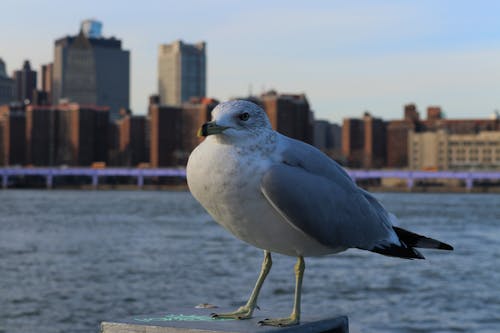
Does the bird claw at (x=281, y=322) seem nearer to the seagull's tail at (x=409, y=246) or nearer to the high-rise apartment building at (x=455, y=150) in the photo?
the seagull's tail at (x=409, y=246)

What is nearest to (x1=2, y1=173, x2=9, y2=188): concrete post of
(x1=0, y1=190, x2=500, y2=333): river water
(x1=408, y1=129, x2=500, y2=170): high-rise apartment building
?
(x1=408, y1=129, x2=500, y2=170): high-rise apartment building

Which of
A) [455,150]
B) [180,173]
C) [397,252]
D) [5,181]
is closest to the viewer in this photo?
[397,252]

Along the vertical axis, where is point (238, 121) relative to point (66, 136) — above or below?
above

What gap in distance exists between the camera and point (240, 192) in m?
3.51

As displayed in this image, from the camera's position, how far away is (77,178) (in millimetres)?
162000

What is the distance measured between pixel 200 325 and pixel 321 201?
739mm

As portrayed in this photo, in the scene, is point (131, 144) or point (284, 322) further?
point (131, 144)

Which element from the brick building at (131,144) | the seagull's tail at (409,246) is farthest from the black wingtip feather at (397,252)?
the brick building at (131,144)

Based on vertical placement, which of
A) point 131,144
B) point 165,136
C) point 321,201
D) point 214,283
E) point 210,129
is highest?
point 210,129

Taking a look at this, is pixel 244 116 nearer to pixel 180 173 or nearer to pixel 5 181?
pixel 180 173

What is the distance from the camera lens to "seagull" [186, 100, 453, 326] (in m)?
3.50

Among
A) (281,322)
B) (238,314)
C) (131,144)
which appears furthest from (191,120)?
(281,322)

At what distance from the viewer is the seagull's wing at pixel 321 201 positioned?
3.56 m

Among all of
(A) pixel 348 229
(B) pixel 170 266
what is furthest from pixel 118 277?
(A) pixel 348 229
